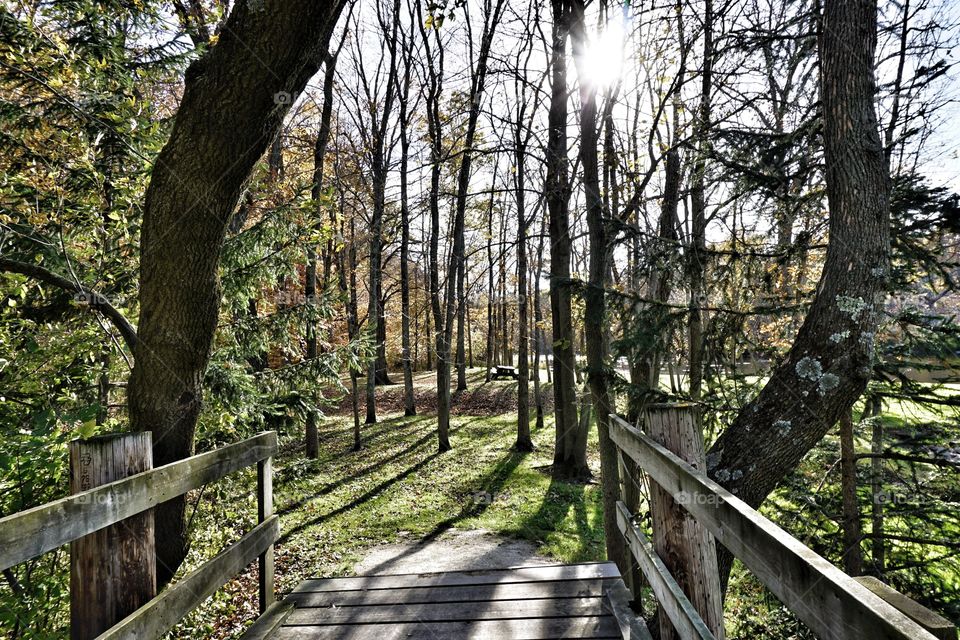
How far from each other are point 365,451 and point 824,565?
11.8 m

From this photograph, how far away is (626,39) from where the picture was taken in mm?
7598

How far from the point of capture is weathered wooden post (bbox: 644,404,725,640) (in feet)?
7.32

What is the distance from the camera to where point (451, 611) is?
3359 millimetres

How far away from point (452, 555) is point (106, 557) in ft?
16.6

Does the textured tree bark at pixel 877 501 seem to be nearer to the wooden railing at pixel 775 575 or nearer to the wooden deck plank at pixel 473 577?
the wooden deck plank at pixel 473 577

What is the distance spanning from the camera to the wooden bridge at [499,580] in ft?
4.17

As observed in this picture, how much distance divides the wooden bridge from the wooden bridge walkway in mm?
12

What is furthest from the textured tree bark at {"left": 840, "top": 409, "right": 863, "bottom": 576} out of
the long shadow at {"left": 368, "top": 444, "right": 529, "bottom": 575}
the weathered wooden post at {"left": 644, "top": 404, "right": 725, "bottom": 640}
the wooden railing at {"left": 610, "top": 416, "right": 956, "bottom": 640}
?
the long shadow at {"left": 368, "top": 444, "right": 529, "bottom": 575}

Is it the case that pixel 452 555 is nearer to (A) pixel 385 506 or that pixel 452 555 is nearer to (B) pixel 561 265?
(A) pixel 385 506

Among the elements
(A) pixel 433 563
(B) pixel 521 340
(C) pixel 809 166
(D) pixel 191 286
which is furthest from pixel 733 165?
(B) pixel 521 340

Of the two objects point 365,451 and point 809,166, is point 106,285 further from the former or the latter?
point 365,451

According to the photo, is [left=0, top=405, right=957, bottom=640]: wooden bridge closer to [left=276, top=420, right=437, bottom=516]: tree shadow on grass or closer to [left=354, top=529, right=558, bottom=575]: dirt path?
[left=354, top=529, right=558, bottom=575]: dirt path

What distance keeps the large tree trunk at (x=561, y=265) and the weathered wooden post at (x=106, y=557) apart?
267 inches

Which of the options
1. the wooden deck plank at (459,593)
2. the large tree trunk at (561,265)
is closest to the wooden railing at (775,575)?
the wooden deck plank at (459,593)
